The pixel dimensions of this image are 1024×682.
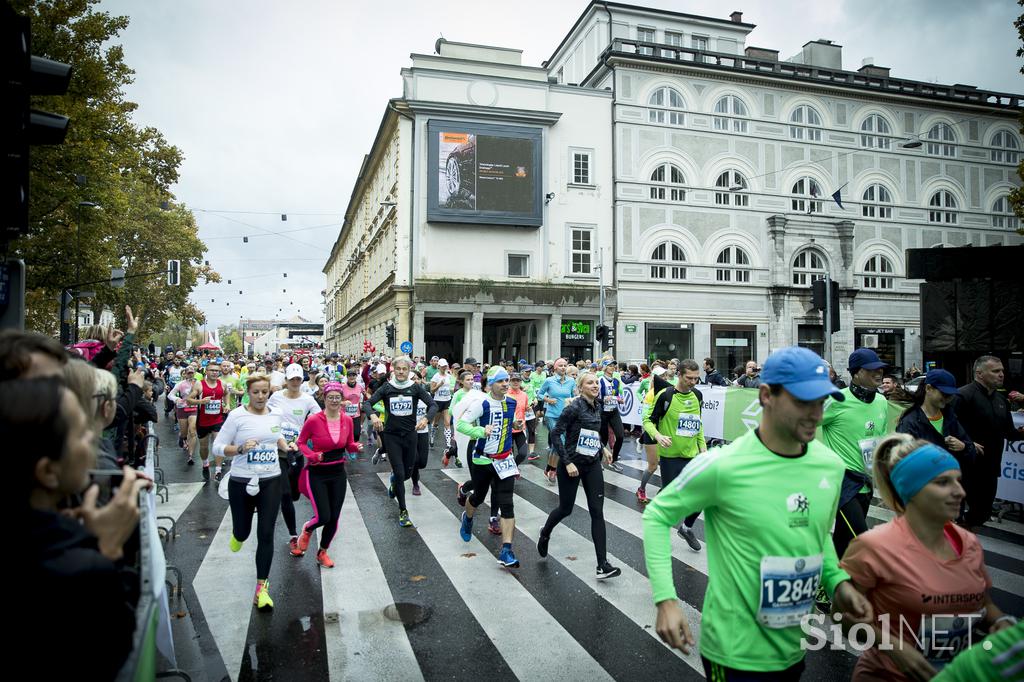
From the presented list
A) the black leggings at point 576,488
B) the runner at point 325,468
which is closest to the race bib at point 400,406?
the runner at point 325,468

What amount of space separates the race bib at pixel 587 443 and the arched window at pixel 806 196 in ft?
118

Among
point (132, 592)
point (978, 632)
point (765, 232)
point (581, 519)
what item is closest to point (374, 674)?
point (132, 592)

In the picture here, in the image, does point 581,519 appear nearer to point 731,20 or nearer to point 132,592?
point 132,592

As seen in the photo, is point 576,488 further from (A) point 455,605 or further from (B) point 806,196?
(B) point 806,196

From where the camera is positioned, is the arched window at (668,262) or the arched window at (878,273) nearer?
the arched window at (668,262)

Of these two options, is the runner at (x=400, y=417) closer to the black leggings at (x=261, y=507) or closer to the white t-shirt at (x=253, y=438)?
the white t-shirt at (x=253, y=438)

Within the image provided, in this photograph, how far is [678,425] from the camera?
26.1 feet

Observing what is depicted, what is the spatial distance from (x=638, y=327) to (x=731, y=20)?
76.3 feet

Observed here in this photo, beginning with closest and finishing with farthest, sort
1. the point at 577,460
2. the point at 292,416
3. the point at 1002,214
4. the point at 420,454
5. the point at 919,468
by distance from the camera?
the point at 919,468 → the point at 577,460 → the point at 292,416 → the point at 420,454 → the point at 1002,214

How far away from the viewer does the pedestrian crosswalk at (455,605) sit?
14.6 ft

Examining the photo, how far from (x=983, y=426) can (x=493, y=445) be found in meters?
5.34

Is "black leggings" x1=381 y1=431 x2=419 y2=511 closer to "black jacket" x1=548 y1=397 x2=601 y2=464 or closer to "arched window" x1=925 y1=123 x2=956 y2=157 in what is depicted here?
"black jacket" x1=548 y1=397 x2=601 y2=464

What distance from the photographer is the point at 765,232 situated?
121 feet

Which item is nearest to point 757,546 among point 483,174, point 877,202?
point 483,174
